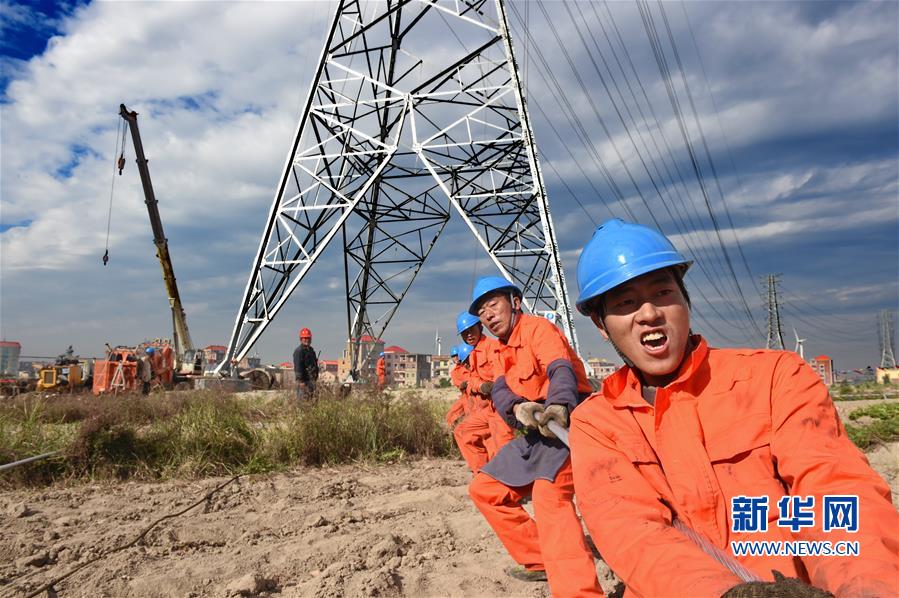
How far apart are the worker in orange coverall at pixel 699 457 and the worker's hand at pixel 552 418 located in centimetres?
129

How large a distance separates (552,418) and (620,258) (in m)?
1.52

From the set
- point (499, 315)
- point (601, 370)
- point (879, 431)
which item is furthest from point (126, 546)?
point (601, 370)

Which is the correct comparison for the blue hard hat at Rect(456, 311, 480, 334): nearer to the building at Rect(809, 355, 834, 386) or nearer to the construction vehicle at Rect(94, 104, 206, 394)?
the construction vehicle at Rect(94, 104, 206, 394)

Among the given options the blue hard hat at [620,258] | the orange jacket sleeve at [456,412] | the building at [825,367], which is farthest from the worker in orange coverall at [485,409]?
the building at [825,367]

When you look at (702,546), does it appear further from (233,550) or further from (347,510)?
(347,510)

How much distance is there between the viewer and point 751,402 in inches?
60.2

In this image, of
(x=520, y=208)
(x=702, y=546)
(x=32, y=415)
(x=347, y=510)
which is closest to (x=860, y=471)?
(x=702, y=546)

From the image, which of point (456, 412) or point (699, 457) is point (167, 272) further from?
point (699, 457)

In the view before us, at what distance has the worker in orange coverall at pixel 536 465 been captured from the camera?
9.44 ft

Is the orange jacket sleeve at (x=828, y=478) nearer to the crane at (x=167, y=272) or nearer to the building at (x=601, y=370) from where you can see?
the building at (x=601, y=370)

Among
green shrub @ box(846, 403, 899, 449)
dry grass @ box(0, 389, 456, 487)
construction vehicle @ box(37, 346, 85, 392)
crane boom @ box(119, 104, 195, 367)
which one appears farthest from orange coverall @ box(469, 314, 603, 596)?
crane boom @ box(119, 104, 195, 367)

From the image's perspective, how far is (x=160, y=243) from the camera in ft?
60.3

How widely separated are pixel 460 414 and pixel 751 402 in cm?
606

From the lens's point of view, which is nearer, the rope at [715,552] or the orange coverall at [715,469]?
the orange coverall at [715,469]
